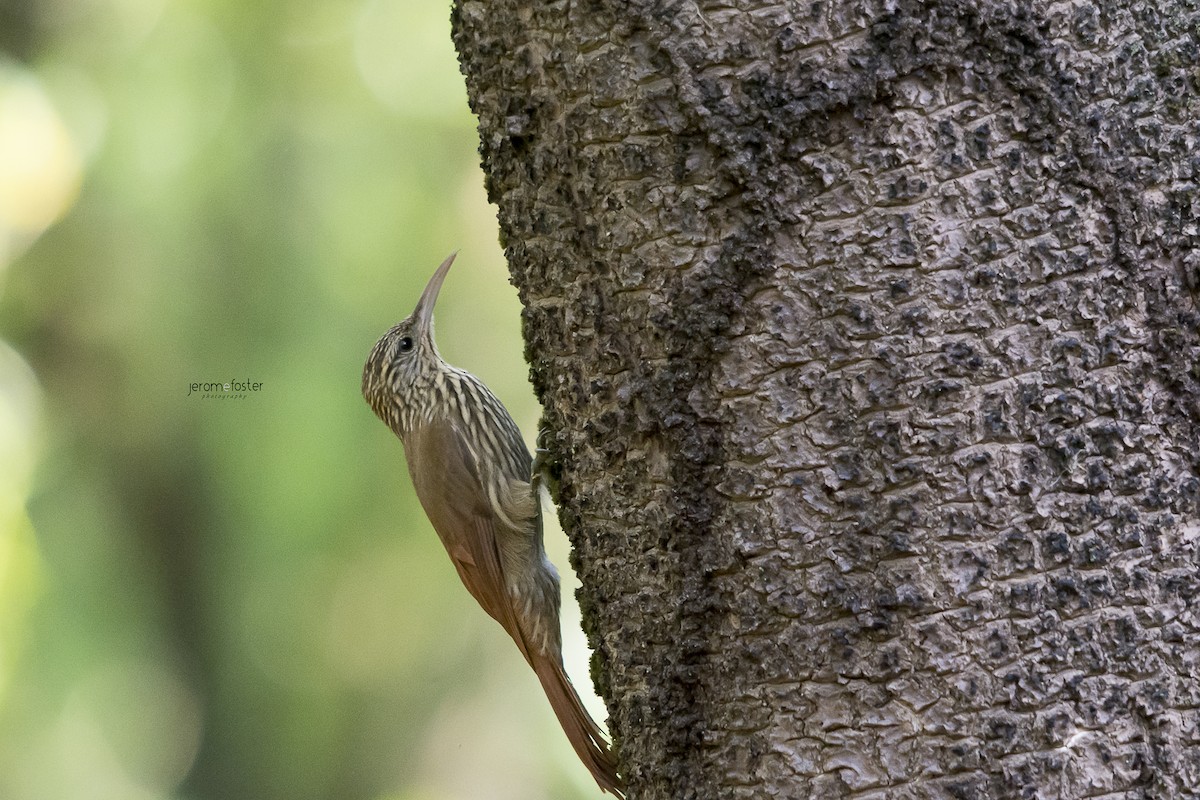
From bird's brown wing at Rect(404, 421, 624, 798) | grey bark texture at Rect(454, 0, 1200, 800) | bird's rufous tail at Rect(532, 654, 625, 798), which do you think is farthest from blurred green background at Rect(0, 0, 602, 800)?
grey bark texture at Rect(454, 0, 1200, 800)

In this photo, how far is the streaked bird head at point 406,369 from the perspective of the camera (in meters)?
3.18

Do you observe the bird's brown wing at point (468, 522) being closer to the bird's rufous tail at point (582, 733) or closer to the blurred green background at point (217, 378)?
the bird's rufous tail at point (582, 733)

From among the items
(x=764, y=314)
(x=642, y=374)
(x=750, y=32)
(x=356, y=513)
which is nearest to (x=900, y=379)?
(x=764, y=314)

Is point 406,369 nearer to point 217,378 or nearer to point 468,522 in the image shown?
point 468,522

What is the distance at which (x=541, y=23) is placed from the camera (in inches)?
52.1

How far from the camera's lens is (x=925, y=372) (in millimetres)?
1174

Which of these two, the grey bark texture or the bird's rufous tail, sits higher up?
the grey bark texture

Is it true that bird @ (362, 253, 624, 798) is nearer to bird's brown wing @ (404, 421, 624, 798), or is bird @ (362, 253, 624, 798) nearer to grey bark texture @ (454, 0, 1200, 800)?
bird's brown wing @ (404, 421, 624, 798)

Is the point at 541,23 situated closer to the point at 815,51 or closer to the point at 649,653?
the point at 815,51

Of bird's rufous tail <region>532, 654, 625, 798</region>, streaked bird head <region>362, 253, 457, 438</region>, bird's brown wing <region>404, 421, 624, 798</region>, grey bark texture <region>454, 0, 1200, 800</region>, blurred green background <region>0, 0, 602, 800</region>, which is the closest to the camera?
grey bark texture <region>454, 0, 1200, 800</region>

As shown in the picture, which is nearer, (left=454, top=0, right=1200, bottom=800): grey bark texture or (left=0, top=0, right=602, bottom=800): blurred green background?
(left=454, top=0, right=1200, bottom=800): grey bark texture

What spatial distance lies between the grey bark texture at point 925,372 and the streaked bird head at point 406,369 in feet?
6.45

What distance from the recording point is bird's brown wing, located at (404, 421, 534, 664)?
2.81 metres

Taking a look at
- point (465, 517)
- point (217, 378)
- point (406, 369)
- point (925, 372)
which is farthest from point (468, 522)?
point (217, 378)
